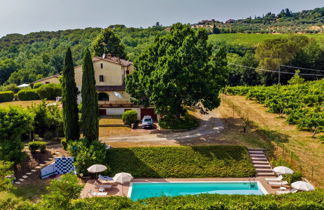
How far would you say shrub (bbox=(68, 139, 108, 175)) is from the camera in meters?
25.3

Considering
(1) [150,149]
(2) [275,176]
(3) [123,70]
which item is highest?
(3) [123,70]

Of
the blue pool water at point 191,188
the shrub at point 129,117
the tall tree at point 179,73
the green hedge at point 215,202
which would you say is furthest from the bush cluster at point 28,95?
the green hedge at point 215,202

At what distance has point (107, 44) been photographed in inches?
2756

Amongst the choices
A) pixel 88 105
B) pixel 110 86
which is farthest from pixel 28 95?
pixel 88 105

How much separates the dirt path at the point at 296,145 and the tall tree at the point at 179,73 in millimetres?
8718

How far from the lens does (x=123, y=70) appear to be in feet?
160

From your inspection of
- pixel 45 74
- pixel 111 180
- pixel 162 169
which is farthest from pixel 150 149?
pixel 45 74

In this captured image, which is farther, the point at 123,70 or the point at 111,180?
the point at 123,70

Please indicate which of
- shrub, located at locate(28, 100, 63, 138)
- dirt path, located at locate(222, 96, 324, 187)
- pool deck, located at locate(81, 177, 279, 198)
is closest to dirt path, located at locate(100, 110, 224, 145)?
shrub, located at locate(28, 100, 63, 138)

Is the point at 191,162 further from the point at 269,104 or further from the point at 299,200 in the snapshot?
the point at 269,104

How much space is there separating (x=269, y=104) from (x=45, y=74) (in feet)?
297

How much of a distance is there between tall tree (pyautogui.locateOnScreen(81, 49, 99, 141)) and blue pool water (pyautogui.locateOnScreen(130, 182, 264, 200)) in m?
7.42

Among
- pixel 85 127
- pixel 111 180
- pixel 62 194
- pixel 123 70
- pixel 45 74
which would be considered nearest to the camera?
pixel 62 194

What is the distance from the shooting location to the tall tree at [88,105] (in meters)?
28.1
